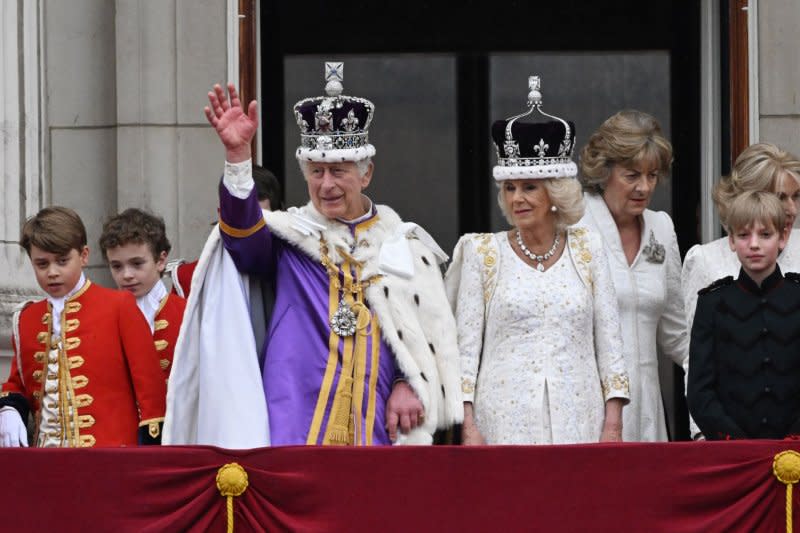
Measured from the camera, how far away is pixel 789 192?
6.94m

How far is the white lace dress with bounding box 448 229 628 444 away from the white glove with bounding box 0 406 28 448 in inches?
56.2

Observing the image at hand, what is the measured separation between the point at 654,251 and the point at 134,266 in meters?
Result: 1.85

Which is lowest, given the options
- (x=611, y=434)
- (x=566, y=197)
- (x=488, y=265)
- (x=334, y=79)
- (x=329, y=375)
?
(x=611, y=434)

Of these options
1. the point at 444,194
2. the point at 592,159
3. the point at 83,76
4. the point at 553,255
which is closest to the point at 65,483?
the point at 553,255

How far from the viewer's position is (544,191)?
6.64 m

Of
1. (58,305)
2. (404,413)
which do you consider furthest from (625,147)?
(58,305)

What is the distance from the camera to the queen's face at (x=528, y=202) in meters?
6.62

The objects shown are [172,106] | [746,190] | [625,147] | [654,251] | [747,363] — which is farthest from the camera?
[172,106]

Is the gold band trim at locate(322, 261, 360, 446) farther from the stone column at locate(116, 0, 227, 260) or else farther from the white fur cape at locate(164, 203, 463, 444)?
the stone column at locate(116, 0, 227, 260)

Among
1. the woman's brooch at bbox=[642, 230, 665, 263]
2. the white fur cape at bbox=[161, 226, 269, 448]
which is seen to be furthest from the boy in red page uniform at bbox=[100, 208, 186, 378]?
the woman's brooch at bbox=[642, 230, 665, 263]

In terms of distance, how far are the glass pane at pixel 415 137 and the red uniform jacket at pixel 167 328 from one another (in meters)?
3.00

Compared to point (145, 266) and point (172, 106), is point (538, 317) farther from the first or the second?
point (172, 106)

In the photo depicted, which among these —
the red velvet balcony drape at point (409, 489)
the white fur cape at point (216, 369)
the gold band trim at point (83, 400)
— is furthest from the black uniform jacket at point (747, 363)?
the gold band trim at point (83, 400)

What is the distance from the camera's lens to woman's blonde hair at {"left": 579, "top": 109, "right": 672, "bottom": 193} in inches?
278
